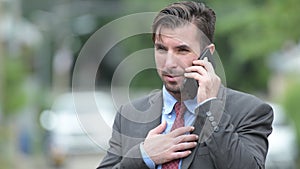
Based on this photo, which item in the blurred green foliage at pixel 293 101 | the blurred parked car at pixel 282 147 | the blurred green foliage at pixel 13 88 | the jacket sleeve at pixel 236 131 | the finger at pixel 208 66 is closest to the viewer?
the jacket sleeve at pixel 236 131

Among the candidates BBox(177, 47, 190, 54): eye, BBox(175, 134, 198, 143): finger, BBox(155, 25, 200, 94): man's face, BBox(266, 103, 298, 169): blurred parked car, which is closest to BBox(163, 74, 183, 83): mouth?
BBox(155, 25, 200, 94): man's face

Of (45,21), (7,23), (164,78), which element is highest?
(45,21)

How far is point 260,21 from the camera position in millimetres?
14109

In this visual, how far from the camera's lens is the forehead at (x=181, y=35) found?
155 inches

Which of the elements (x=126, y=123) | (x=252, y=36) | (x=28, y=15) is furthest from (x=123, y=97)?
(x=28, y=15)

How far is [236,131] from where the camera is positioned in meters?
3.98

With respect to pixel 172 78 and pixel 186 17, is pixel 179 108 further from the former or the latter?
pixel 186 17

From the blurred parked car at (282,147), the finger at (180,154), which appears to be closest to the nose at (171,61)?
the finger at (180,154)

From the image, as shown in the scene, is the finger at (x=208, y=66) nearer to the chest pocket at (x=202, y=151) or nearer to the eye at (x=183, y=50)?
the eye at (x=183, y=50)

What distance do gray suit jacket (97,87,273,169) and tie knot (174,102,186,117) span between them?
0.31ft

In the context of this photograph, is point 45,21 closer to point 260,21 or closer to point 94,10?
point 94,10

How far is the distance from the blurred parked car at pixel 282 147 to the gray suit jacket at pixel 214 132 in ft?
43.6

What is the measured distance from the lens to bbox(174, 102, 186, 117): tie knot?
407cm

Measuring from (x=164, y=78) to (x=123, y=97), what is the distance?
69 cm
